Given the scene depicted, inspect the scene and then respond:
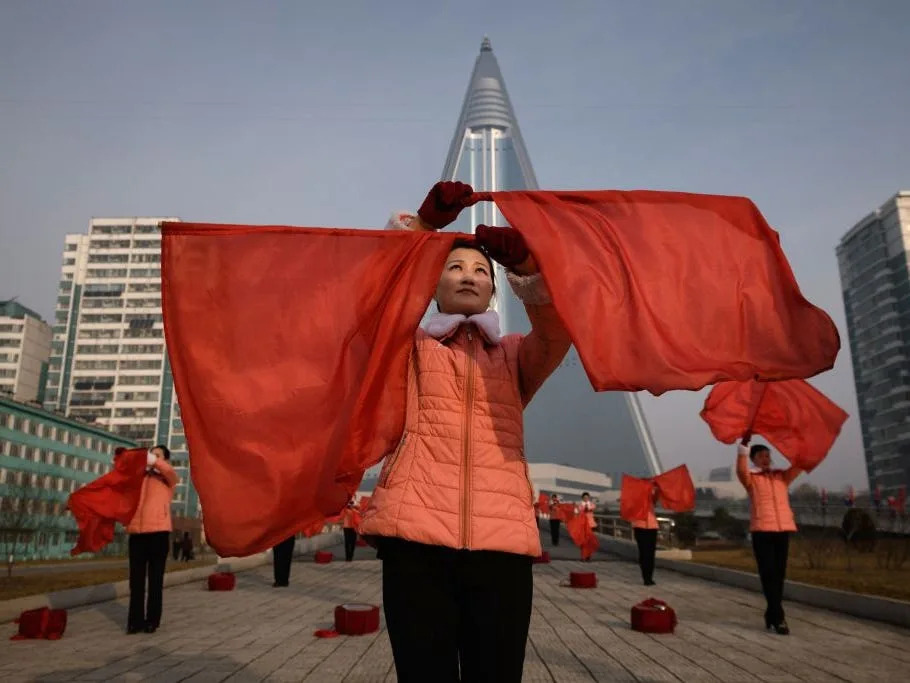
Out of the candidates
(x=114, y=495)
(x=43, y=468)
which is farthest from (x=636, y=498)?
(x=43, y=468)

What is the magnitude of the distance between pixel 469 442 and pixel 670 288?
1.18m

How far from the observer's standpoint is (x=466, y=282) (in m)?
2.95

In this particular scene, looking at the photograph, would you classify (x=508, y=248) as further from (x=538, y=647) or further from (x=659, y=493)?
(x=659, y=493)

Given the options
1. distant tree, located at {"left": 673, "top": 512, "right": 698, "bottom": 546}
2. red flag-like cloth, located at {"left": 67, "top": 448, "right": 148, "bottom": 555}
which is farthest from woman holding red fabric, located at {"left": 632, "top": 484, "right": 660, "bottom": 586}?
distant tree, located at {"left": 673, "top": 512, "right": 698, "bottom": 546}

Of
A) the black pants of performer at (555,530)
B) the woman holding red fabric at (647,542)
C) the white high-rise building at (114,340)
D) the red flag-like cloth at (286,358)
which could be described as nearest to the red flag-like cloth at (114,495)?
the red flag-like cloth at (286,358)

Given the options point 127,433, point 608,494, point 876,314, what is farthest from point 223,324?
point 608,494

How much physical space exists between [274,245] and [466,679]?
6.38 feet

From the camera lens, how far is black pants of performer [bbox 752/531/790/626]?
734cm

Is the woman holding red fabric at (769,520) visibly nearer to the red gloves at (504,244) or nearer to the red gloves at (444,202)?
the red gloves at (504,244)

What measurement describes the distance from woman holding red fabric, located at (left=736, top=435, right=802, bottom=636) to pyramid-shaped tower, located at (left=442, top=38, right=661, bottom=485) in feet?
554

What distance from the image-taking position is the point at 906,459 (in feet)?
299

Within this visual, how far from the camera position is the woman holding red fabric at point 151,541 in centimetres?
734

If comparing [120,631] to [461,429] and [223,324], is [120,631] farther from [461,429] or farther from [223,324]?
[461,429]

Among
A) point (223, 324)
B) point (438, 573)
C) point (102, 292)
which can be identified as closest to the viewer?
point (438, 573)
